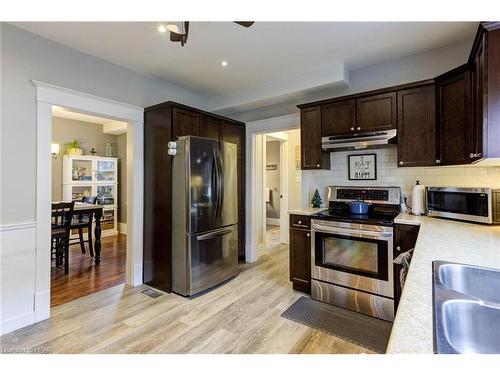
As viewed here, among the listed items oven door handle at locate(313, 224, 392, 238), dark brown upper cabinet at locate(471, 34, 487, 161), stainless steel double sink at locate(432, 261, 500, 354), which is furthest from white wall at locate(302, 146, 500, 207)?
stainless steel double sink at locate(432, 261, 500, 354)

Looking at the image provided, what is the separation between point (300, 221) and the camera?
2902mm

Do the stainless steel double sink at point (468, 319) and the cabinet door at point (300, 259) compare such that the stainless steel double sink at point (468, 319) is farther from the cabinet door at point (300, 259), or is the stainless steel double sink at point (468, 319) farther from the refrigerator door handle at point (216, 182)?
the refrigerator door handle at point (216, 182)

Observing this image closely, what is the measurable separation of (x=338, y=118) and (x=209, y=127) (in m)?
1.65

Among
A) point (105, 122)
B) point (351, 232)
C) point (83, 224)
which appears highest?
point (105, 122)

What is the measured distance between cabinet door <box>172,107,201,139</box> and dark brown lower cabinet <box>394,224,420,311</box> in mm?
2469

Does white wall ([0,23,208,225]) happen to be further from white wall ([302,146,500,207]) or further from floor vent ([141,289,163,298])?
white wall ([302,146,500,207])

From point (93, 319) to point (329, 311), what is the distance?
2.26 m

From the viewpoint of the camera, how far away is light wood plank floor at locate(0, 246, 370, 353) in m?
1.96

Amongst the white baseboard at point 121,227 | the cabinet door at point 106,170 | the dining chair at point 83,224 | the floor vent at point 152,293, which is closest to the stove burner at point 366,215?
the floor vent at point 152,293

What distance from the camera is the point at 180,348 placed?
1.95 m

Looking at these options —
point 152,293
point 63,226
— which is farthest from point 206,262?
point 63,226

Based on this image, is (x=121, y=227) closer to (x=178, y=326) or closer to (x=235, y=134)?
(x=235, y=134)

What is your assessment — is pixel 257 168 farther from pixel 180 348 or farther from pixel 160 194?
pixel 180 348

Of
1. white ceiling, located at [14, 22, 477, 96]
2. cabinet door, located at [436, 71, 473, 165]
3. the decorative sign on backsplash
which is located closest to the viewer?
cabinet door, located at [436, 71, 473, 165]
